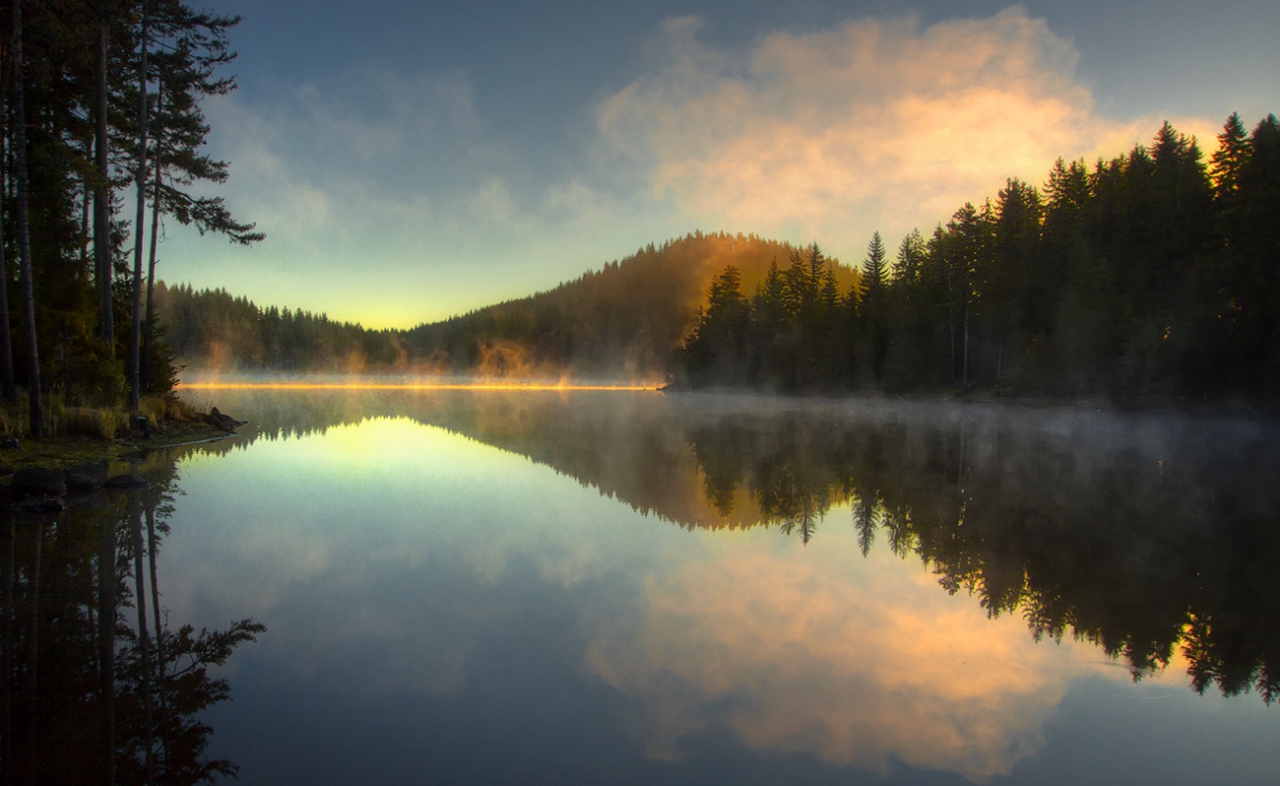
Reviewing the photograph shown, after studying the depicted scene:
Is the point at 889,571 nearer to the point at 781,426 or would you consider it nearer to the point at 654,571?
the point at 654,571

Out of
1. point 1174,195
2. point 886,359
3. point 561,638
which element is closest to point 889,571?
point 561,638

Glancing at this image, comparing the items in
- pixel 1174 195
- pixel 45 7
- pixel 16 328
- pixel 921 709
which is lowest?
pixel 921 709

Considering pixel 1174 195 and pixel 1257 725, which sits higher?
pixel 1174 195

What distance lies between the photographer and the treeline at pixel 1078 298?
31.2 metres

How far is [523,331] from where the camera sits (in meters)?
138

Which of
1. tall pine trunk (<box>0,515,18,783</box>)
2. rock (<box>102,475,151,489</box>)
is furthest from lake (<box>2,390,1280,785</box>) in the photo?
rock (<box>102,475,151,489</box>)

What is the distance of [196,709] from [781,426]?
23.9 meters

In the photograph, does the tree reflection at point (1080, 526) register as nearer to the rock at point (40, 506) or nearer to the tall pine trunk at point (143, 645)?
the tall pine trunk at point (143, 645)

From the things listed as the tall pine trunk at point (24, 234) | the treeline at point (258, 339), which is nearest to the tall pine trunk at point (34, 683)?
the tall pine trunk at point (24, 234)

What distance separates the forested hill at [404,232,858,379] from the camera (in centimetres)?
12800

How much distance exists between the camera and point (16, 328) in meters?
16.0

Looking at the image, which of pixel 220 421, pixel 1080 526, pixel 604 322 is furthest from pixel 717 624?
pixel 604 322

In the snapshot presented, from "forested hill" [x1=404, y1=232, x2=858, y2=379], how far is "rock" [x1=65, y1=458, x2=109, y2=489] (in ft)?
337

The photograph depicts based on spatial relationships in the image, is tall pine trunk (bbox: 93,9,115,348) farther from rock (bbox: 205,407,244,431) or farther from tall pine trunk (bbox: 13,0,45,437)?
rock (bbox: 205,407,244,431)
